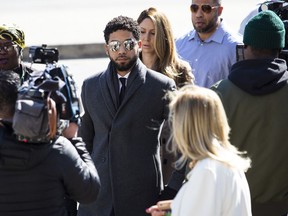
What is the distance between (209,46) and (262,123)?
6.32 ft

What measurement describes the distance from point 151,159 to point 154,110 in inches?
12.3

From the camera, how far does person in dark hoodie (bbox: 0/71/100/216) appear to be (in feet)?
16.5

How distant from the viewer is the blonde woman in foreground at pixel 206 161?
14.9ft

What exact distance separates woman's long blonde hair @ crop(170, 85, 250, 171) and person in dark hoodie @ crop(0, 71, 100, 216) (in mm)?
733

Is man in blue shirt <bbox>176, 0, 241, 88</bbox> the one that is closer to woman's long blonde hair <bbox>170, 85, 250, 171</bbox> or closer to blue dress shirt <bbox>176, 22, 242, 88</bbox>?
blue dress shirt <bbox>176, 22, 242, 88</bbox>

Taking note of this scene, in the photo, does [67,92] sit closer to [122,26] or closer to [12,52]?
[122,26]

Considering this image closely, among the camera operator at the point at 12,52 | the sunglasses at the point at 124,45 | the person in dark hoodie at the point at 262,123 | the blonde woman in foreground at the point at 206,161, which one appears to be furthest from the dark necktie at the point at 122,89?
the blonde woman in foreground at the point at 206,161

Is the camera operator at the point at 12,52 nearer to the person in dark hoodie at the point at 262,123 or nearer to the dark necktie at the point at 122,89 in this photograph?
the dark necktie at the point at 122,89

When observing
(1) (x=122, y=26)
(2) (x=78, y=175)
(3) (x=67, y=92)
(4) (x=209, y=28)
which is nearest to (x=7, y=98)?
(3) (x=67, y=92)

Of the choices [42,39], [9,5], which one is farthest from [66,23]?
[9,5]

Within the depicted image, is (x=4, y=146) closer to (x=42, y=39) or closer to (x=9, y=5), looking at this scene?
(x=42, y=39)

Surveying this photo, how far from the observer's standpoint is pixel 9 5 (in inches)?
824

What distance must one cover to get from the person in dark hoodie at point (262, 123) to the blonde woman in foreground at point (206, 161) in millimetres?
1089

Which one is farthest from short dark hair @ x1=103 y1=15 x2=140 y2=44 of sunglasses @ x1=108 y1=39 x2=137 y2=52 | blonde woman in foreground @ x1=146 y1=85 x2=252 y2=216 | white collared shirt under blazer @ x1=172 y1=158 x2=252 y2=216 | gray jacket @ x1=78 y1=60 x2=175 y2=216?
white collared shirt under blazer @ x1=172 y1=158 x2=252 y2=216
